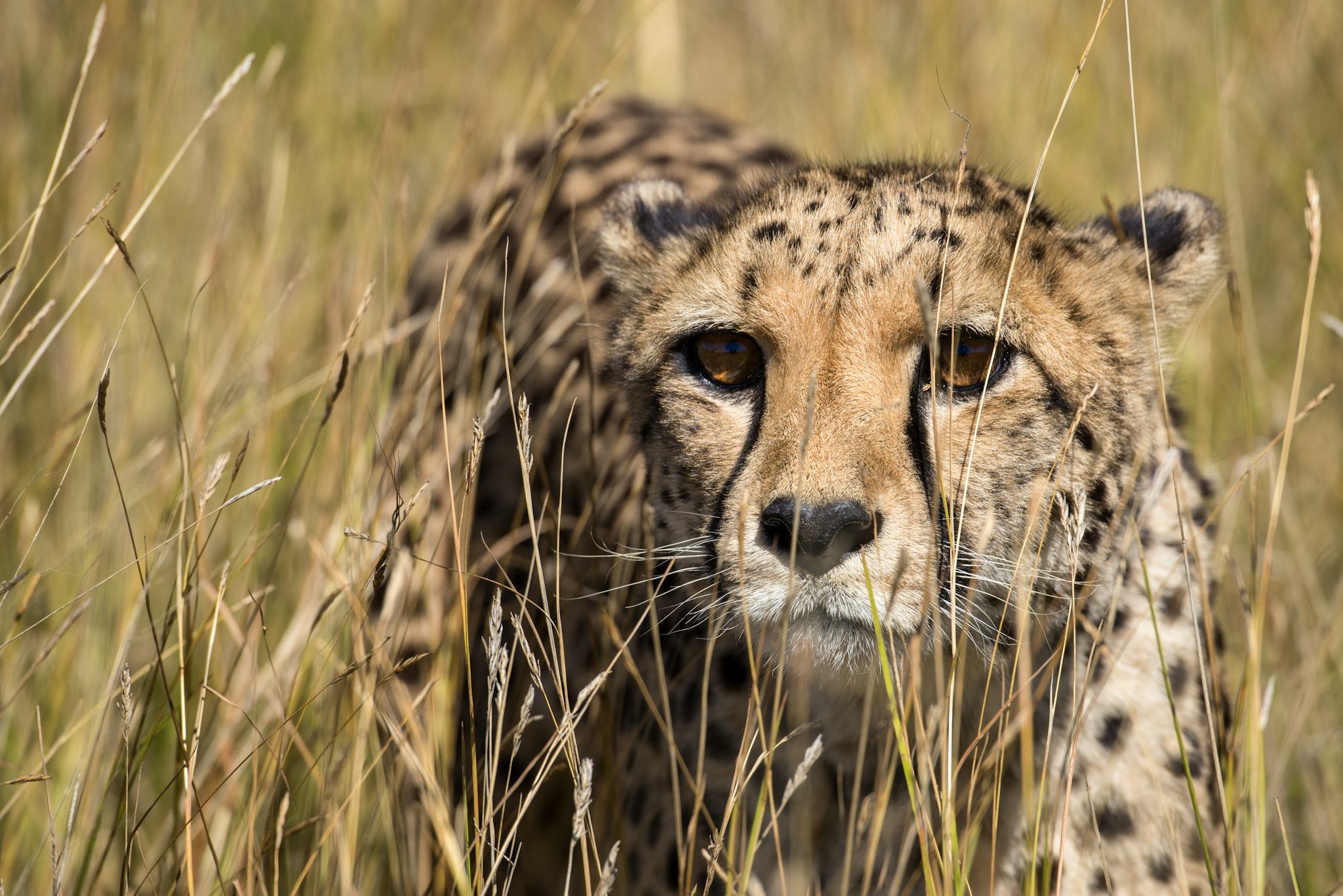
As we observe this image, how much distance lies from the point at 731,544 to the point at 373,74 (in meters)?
2.50

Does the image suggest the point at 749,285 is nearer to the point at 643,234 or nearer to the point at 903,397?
the point at 903,397

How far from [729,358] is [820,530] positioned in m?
0.38

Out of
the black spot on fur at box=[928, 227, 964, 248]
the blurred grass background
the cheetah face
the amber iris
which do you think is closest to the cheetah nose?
the cheetah face

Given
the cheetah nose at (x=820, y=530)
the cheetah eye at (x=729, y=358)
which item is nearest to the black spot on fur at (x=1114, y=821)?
the cheetah nose at (x=820, y=530)

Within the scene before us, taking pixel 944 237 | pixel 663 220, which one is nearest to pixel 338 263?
pixel 663 220

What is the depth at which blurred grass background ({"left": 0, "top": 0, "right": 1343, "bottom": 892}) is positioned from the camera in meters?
2.13

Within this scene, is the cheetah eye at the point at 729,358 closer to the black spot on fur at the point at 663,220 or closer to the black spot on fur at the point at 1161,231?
the black spot on fur at the point at 663,220

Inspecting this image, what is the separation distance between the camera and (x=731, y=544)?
5.12 ft

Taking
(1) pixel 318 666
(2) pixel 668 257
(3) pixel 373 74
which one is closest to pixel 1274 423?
(2) pixel 668 257

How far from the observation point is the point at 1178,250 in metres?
1.84

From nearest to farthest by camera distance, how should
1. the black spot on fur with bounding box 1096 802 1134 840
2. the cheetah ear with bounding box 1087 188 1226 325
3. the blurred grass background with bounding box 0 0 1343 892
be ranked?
the black spot on fur with bounding box 1096 802 1134 840
the cheetah ear with bounding box 1087 188 1226 325
the blurred grass background with bounding box 0 0 1343 892

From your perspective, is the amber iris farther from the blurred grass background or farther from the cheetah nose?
the blurred grass background

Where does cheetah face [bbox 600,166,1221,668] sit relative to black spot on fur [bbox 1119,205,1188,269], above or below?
below

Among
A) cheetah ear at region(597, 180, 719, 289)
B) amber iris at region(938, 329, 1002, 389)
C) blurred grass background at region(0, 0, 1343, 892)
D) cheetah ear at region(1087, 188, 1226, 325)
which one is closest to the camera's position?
amber iris at region(938, 329, 1002, 389)
